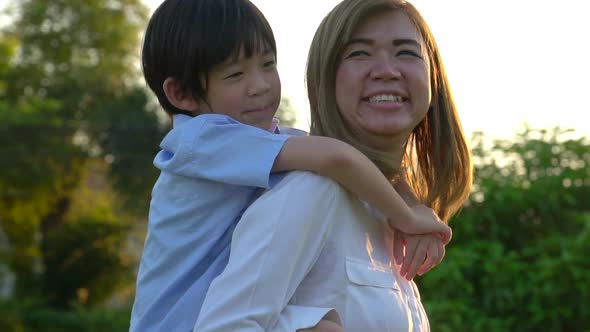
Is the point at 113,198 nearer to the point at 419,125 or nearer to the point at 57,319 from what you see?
the point at 57,319

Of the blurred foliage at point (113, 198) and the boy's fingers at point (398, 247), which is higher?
the boy's fingers at point (398, 247)

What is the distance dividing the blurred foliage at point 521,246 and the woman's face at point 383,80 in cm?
325

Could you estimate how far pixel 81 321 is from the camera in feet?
52.6

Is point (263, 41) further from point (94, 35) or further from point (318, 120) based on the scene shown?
point (94, 35)

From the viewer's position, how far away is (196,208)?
1.96 meters

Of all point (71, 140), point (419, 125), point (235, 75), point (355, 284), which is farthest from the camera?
point (71, 140)

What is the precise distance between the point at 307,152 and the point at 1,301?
15.5m

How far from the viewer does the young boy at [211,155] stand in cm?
190

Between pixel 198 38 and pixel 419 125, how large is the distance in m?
0.58

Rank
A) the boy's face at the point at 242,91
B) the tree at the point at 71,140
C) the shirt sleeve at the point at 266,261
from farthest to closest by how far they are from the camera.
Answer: the tree at the point at 71,140
the boy's face at the point at 242,91
the shirt sleeve at the point at 266,261

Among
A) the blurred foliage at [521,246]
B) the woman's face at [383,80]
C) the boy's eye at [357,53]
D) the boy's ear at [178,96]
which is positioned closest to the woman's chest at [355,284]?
the woman's face at [383,80]

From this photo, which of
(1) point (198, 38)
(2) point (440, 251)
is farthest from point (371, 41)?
(2) point (440, 251)

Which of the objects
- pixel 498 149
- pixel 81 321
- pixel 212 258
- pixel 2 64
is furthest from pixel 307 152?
pixel 2 64

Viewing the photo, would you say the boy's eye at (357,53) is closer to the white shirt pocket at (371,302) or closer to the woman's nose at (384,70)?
the woman's nose at (384,70)
